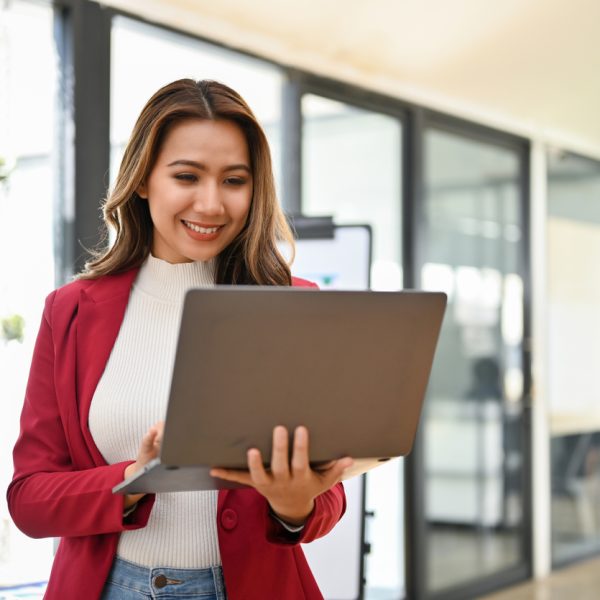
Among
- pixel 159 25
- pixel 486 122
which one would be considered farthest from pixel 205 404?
pixel 486 122

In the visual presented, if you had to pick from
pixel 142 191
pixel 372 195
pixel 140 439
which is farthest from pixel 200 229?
pixel 372 195

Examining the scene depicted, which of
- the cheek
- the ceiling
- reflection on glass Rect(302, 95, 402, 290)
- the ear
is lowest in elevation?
the cheek

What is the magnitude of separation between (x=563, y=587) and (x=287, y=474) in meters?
4.38

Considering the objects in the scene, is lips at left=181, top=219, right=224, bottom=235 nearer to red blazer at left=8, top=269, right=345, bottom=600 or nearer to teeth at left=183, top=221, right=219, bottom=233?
teeth at left=183, top=221, right=219, bottom=233

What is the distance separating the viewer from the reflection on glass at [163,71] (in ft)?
10.6

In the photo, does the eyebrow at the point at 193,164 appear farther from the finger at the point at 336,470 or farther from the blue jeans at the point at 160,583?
the blue jeans at the point at 160,583

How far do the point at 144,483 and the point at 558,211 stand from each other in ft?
15.9

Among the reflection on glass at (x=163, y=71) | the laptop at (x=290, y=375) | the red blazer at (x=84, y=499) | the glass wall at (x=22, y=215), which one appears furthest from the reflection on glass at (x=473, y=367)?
the laptop at (x=290, y=375)

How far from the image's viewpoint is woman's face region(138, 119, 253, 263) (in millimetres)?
1436

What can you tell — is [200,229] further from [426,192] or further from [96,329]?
[426,192]

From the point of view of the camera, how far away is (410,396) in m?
1.30

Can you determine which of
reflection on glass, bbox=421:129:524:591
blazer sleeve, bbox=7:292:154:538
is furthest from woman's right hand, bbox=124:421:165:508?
reflection on glass, bbox=421:129:524:591

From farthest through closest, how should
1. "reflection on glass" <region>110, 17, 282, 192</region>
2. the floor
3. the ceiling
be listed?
the floor → the ceiling → "reflection on glass" <region>110, 17, 282, 192</region>

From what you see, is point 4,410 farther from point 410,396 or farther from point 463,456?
point 463,456
